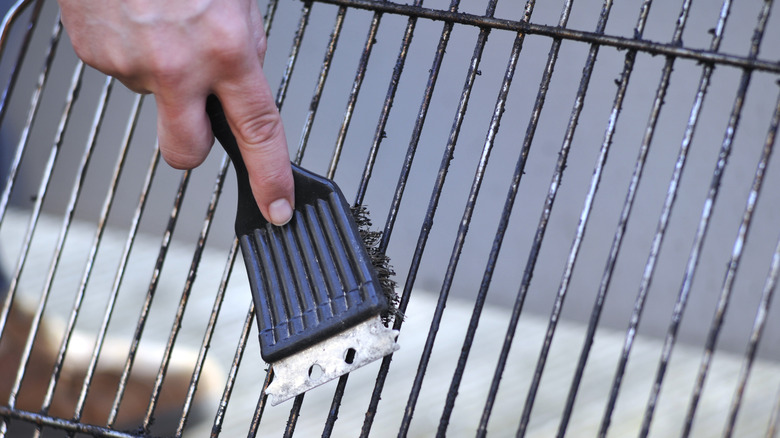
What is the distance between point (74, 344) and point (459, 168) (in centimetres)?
110

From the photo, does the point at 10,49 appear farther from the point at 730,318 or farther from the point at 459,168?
the point at 730,318

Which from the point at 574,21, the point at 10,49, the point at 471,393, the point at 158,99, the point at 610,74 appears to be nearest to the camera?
the point at 158,99

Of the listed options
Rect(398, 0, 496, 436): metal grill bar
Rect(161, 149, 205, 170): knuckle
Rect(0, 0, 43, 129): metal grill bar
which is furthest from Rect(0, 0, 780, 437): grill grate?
Rect(161, 149, 205, 170): knuckle

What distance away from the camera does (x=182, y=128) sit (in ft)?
1.76

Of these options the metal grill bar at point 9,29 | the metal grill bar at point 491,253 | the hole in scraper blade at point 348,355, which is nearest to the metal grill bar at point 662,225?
the metal grill bar at point 491,253

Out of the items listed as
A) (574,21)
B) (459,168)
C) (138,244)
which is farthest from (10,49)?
(574,21)

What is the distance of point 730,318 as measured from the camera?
75.0 inches

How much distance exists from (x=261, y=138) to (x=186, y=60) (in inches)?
3.7

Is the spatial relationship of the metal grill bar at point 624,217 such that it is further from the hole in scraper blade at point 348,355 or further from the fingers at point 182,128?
the fingers at point 182,128

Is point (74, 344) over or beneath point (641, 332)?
beneath

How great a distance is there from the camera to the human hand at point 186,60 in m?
0.48

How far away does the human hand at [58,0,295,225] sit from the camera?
48 cm

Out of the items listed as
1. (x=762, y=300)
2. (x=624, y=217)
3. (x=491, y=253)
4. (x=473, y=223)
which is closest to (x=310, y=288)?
(x=491, y=253)

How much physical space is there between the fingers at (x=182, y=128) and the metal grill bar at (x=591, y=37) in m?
0.26
